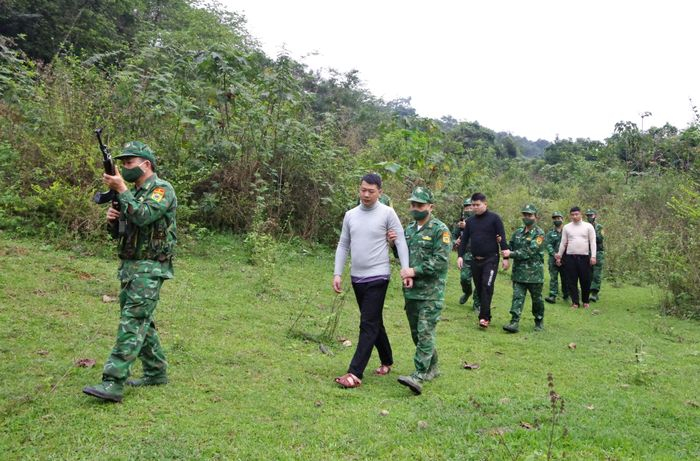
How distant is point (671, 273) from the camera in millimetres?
10539

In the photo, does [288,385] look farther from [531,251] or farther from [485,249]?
[531,251]

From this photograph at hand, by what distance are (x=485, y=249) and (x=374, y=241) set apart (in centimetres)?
361

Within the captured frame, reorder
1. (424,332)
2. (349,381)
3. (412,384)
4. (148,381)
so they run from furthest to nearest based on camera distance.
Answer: (424,332)
(349,381)
(412,384)
(148,381)

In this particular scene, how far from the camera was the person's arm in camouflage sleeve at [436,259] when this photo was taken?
205 inches

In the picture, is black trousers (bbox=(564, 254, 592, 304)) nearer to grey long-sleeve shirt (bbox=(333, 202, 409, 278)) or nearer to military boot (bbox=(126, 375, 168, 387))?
grey long-sleeve shirt (bbox=(333, 202, 409, 278))

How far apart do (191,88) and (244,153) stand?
170 centimetres

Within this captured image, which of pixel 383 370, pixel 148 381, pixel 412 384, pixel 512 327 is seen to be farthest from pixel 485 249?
pixel 148 381

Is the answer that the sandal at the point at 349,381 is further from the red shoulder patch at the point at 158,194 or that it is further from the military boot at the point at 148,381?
the red shoulder patch at the point at 158,194

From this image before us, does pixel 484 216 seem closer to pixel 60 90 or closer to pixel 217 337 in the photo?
pixel 217 337

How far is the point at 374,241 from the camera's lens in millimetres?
5090

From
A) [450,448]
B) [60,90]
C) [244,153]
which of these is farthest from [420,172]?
[450,448]

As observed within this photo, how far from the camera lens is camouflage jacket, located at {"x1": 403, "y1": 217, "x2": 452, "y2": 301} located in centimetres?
523

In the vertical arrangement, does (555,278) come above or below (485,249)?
below

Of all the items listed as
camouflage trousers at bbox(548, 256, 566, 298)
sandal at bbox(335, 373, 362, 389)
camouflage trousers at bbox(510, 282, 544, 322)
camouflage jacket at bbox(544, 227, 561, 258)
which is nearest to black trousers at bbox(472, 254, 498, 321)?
camouflage trousers at bbox(510, 282, 544, 322)
